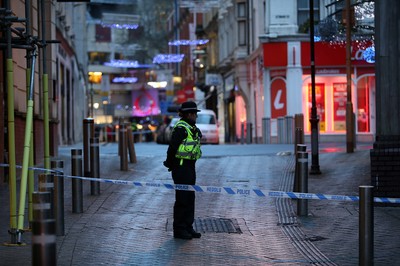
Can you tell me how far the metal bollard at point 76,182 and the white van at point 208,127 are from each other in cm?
2630

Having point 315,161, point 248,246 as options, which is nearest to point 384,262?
point 248,246

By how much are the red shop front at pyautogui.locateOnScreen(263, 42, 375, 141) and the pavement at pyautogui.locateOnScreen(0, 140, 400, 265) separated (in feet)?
70.8

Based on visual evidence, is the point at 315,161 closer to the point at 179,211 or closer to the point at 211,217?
the point at 211,217

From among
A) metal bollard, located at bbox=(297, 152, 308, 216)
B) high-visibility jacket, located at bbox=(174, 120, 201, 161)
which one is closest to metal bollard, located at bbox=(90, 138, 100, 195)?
metal bollard, located at bbox=(297, 152, 308, 216)

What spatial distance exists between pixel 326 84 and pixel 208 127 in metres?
5.66

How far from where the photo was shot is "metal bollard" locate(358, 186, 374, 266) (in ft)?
27.5

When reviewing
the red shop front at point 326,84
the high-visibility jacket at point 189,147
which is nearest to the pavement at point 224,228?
the high-visibility jacket at point 189,147

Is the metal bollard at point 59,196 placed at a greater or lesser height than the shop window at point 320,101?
lesser

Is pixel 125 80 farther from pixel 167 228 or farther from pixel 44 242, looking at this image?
pixel 44 242

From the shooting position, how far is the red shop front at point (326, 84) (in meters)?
39.6

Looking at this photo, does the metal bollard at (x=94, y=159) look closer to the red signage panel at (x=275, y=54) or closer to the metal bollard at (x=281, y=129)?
the metal bollard at (x=281, y=129)

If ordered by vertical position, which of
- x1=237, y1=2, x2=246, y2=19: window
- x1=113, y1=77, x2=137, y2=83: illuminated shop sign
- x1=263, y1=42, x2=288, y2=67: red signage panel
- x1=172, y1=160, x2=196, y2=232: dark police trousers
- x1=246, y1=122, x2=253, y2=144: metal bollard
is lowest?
x1=172, y1=160, x2=196, y2=232: dark police trousers

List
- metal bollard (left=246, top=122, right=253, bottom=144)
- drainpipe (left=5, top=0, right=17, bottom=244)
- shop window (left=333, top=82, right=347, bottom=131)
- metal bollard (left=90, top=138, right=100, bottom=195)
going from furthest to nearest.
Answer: metal bollard (left=246, top=122, right=253, bottom=144), shop window (left=333, top=82, right=347, bottom=131), metal bollard (left=90, top=138, right=100, bottom=195), drainpipe (left=5, top=0, right=17, bottom=244)

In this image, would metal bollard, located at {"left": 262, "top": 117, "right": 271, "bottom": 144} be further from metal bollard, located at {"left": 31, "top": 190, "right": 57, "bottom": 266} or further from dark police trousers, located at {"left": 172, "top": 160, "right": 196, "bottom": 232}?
metal bollard, located at {"left": 31, "top": 190, "right": 57, "bottom": 266}
